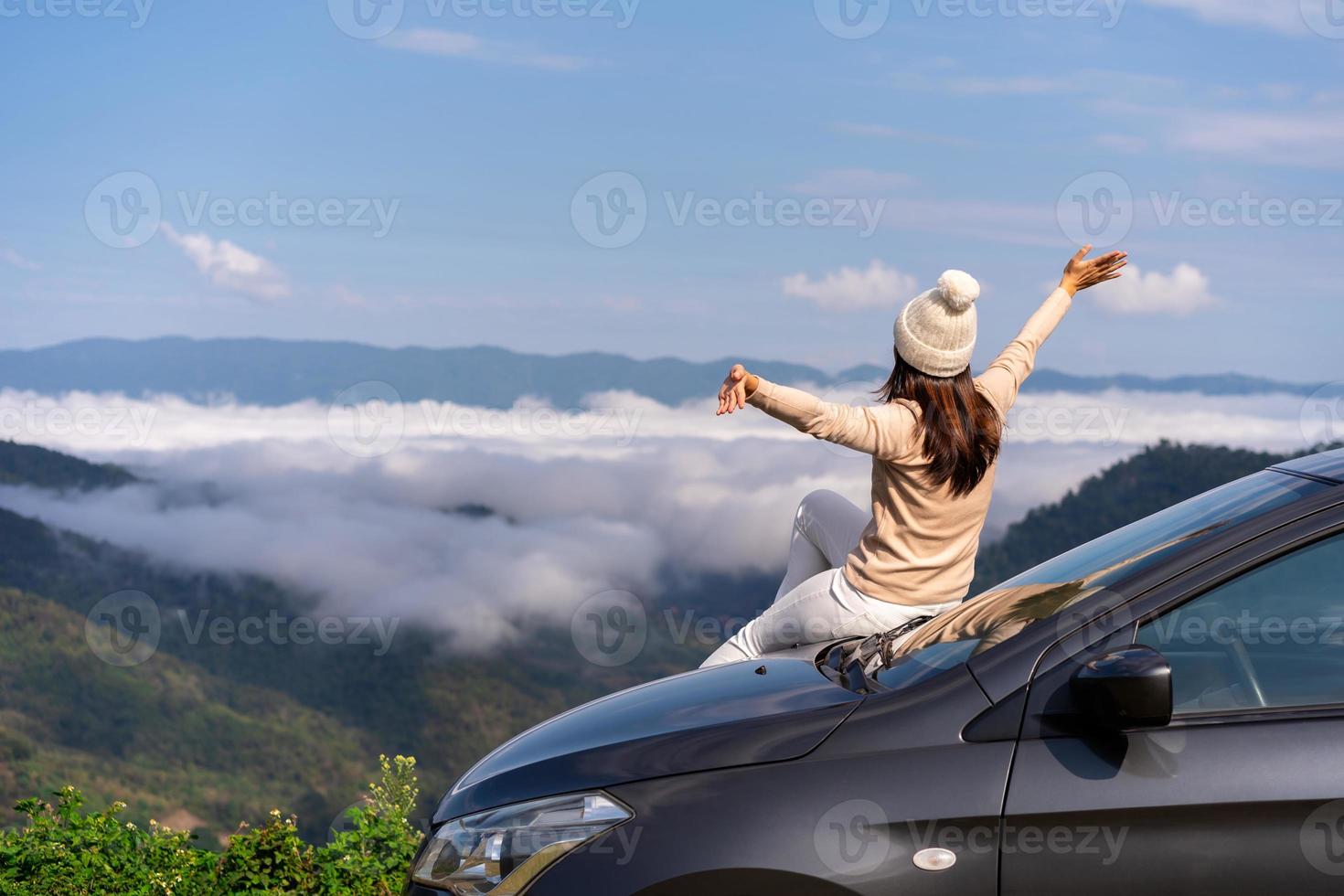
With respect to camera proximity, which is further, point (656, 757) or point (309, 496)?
point (309, 496)

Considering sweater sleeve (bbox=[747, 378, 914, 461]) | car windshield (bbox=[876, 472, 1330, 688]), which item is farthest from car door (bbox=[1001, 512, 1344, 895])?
sweater sleeve (bbox=[747, 378, 914, 461])

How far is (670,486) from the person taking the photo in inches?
5123

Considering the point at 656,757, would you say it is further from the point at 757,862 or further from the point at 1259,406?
the point at 1259,406

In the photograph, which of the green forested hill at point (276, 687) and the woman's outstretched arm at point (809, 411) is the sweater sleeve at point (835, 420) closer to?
the woman's outstretched arm at point (809, 411)

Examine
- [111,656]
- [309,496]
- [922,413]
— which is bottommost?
[922,413]

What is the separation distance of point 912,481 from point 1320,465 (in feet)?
4.67

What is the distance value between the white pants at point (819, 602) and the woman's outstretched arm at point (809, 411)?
53 centimetres

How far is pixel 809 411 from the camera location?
12.5 feet

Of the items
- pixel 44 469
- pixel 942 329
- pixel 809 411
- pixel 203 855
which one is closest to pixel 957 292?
pixel 942 329

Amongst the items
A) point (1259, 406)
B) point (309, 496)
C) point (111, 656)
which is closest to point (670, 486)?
point (309, 496)

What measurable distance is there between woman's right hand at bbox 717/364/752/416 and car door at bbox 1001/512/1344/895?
1.62 meters

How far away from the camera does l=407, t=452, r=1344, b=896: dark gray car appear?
2201 mm

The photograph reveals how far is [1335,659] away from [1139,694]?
1.82 feet

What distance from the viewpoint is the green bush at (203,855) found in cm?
433
